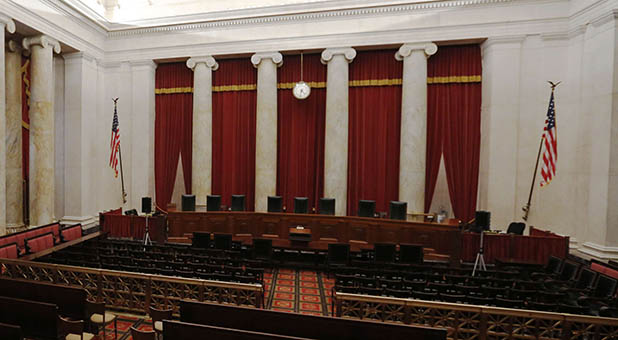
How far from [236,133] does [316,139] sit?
10.1ft

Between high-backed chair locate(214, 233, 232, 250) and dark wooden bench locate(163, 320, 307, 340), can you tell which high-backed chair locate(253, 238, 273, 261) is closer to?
high-backed chair locate(214, 233, 232, 250)

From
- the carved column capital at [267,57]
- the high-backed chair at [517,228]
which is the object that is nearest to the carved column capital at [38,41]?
the carved column capital at [267,57]

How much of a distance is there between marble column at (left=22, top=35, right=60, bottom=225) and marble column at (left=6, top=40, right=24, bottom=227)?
466 mm

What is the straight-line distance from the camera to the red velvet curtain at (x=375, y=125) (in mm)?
11266

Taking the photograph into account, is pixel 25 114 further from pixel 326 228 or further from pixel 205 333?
pixel 205 333

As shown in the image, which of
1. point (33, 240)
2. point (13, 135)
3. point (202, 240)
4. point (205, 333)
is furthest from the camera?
point (13, 135)

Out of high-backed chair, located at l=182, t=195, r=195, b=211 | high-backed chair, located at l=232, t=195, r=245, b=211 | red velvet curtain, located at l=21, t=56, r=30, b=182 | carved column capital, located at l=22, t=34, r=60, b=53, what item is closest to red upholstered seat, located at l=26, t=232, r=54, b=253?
high-backed chair, located at l=182, t=195, r=195, b=211

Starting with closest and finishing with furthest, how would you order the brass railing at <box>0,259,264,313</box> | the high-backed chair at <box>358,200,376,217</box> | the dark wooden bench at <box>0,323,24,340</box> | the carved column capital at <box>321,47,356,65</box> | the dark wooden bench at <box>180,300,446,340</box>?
the dark wooden bench at <box>0,323,24,340</box> < the dark wooden bench at <box>180,300,446,340</box> < the brass railing at <box>0,259,264,313</box> < the high-backed chair at <box>358,200,376,217</box> < the carved column capital at <box>321,47,356,65</box>

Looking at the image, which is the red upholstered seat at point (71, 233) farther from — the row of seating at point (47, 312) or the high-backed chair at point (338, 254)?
the high-backed chair at point (338, 254)

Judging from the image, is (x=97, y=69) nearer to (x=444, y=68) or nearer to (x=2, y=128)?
(x=2, y=128)

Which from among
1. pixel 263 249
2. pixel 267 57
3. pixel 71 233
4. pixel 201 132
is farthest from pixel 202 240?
pixel 267 57

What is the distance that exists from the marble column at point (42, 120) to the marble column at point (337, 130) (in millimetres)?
8960

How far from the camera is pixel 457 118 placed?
10.8 meters

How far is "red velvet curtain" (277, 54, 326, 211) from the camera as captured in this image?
11.8 meters
